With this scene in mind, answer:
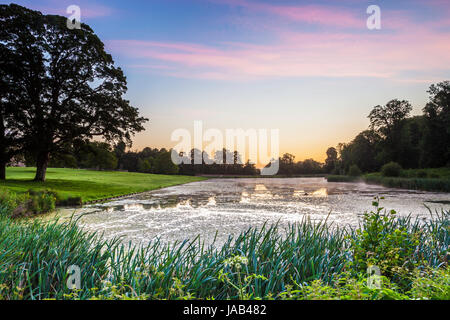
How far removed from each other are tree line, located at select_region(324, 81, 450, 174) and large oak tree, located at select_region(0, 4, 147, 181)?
39293 mm

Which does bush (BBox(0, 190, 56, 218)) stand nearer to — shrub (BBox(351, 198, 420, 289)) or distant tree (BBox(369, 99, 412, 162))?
shrub (BBox(351, 198, 420, 289))

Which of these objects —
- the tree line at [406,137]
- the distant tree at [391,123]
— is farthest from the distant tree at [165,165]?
the distant tree at [391,123]

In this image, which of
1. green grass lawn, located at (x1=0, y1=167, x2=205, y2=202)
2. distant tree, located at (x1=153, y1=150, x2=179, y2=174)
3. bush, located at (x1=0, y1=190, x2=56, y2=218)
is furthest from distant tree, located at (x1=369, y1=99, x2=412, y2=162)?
bush, located at (x1=0, y1=190, x2=56, y2=218)

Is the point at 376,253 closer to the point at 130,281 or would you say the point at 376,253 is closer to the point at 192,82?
the point at 130,281

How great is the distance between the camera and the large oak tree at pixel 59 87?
1886 centimetres

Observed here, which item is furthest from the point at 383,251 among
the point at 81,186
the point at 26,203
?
the point at 81,186

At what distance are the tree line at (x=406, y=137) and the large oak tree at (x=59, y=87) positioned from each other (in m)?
39.3

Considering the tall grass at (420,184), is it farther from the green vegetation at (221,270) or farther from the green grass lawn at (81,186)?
the green grass lawn at (81,186)

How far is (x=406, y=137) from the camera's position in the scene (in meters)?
48.8

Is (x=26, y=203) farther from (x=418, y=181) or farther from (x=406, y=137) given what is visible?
(x=406, y=137)

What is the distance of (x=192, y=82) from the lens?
15289 millimetres

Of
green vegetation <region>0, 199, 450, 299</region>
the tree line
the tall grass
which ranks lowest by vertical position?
the tall grass

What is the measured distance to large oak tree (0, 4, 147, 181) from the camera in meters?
18.9
